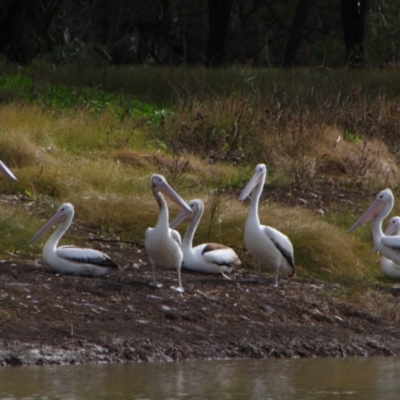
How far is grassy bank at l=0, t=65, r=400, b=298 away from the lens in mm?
9984

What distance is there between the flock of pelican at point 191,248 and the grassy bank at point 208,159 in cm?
49

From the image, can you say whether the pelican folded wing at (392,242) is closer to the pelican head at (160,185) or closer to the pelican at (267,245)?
the pelican at (267,245)

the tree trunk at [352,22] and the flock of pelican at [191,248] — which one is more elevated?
the tree trunk at [352,22]

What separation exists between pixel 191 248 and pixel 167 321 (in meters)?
1.83

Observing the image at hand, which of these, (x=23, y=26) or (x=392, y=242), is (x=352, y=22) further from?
(x=392, y=242)

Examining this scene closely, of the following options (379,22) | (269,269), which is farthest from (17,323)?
(379,22)

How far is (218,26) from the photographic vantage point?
25.1 meters

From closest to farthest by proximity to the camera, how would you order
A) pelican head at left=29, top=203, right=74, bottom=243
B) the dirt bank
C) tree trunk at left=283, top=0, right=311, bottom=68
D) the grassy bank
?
the dirt bank → pelican head at left=29, top=203, right=74, bottom=243 → the grassy bank → tree trunk at left=283, top=0, right=311, bottom=68

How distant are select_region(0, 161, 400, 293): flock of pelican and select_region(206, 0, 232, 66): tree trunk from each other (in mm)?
15761

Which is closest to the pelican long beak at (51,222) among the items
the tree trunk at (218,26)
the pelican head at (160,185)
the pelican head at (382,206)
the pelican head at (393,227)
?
the pelican head at (160,185)

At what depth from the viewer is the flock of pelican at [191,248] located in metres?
7.97

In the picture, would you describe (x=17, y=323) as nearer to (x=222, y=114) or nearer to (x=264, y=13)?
(x=222, y=114)

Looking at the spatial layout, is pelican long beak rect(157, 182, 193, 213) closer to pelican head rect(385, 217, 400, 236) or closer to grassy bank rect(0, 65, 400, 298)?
grassy bank rect(0, 65, 400, 298)

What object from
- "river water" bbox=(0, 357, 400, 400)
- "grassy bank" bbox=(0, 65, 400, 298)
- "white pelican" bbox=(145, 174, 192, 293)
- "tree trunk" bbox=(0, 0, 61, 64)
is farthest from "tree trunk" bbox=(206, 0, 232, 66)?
"river water" bbox=(0, 357, 400, 400)
